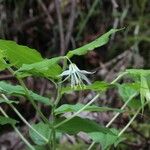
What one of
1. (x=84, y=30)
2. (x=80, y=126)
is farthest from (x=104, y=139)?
(x=84, y=30)

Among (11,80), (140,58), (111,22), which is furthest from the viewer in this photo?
(111,22)

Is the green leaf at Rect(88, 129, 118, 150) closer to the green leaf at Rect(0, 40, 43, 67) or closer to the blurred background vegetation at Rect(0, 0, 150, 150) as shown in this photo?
the green leaf at Rect(0, 40, 43, 67)

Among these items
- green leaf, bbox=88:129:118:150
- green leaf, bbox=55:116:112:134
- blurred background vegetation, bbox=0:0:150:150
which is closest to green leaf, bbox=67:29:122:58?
Result: green leaf, bbox=55:116:112:134

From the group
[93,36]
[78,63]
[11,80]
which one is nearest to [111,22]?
[93,36]

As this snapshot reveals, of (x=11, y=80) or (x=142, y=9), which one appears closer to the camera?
(x=11, y=80)

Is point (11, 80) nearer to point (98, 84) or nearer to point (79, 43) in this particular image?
point (79, 43)

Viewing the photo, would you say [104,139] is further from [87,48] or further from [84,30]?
[84,30]
